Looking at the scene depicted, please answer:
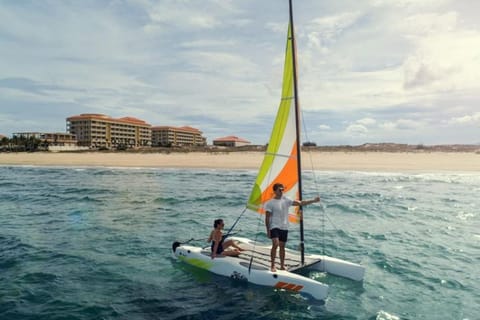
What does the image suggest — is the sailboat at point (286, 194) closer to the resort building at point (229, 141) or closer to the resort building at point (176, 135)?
the resort building at point (229, 141)

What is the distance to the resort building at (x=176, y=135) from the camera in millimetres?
147250

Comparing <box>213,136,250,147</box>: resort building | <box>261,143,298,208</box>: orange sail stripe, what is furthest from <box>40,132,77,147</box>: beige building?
<box>261,143,298,208</box>: orange sail stripe

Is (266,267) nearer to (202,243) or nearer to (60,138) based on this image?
(202,243)

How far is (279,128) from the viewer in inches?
420

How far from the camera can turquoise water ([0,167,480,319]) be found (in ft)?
29.1

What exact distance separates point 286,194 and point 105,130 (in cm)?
12837

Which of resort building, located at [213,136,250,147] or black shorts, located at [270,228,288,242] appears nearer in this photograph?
black shorts, located at [270,228,288,242]

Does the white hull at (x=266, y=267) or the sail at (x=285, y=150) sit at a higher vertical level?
the sail at (x=285, y=150)

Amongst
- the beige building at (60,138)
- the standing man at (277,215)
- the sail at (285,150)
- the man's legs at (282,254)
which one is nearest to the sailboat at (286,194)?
the sail at (285,150)

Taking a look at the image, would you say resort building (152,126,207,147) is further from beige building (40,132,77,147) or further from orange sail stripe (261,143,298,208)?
orange sail stripe (261,143,298,208)

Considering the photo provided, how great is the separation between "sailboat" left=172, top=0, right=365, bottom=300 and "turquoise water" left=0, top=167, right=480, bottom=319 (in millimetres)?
315

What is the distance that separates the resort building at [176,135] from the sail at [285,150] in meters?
133

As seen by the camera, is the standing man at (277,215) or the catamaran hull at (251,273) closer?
the catamaran hull at (251,273)

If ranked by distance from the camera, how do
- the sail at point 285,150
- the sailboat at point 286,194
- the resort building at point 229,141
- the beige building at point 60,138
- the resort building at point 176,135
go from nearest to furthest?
the sailboat at point 286,194 < the sail at point 285,150 < the beige building at point 60,138 < the resort building at point 229,141 < the resort building at point 176,135
